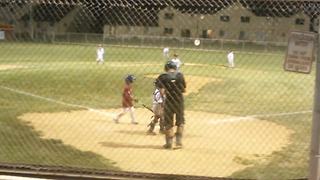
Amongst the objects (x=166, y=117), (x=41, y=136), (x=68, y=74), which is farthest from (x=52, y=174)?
(x=68, y=74)

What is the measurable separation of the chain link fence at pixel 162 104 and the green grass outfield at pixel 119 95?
0.17 ft

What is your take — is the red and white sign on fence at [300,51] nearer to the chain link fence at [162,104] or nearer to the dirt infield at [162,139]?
the chain link fence at [162,104]

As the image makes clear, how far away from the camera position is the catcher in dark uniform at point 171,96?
995 cm

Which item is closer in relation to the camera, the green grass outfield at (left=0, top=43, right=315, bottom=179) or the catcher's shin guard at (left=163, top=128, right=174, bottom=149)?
the green grass outfield at (left=0, top=43, right=315, bottom=179)

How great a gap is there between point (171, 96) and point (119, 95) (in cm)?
910

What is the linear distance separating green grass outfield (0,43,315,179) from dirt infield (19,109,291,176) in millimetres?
351

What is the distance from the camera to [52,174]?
548 cm

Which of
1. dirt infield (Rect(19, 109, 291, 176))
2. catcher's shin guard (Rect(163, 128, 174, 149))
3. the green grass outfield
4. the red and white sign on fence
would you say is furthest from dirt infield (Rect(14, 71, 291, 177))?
the red and white sign on fence

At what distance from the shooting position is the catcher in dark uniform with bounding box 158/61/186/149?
392 inches

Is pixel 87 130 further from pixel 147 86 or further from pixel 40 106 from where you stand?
pixel 147 86

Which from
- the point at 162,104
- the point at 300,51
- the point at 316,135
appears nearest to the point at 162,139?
the point at 162,104

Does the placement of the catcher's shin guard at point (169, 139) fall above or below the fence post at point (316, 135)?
below

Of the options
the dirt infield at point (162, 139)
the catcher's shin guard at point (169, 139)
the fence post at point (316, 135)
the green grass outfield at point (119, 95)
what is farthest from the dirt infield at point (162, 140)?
A: the fence post at point (316, 135)

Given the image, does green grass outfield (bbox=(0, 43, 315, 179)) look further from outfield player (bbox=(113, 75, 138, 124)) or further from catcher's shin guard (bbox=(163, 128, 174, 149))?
catcher's shin guard (bbox=(163, 128, 174, 149))
